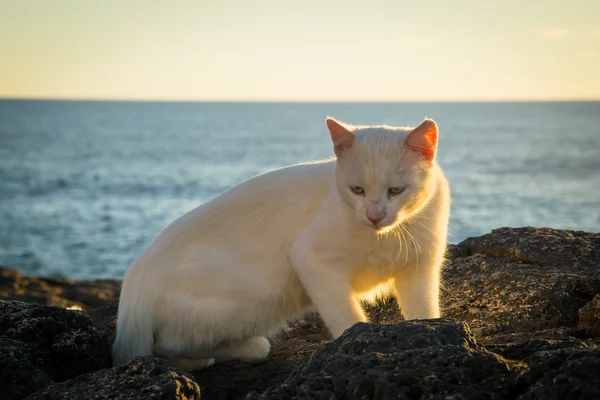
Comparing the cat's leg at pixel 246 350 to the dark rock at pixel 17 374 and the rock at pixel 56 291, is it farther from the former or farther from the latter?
the rock at pixel 56 291

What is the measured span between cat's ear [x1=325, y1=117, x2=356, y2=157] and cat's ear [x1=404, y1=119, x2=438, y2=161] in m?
0.33

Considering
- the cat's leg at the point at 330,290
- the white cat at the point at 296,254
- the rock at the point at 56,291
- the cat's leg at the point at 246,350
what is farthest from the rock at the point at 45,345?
the rock at the point at 56,291

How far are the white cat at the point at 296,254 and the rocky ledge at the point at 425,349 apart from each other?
27 centimetres

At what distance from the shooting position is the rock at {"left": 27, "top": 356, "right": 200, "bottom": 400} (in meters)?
2.97

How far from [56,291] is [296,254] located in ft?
24.9

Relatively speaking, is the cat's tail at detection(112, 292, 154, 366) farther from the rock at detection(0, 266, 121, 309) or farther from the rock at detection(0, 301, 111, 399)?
the rock at detection(0, 266, 121, 309)

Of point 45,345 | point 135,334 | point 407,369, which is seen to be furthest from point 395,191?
point 45,345

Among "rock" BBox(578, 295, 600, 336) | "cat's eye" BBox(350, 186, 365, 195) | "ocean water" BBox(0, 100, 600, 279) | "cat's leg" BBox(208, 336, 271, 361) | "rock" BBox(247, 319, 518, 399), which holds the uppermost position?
"cat's eye" BBox(350, 186, 365, 195)

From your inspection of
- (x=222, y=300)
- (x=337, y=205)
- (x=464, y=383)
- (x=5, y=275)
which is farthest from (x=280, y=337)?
(x=5, y=275)

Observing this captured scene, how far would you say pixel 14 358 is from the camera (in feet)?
11.7

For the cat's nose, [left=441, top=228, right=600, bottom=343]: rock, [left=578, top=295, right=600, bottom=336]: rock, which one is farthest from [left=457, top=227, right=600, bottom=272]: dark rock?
the cat's nose

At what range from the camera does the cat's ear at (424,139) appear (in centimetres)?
403

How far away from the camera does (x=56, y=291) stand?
10898 mm

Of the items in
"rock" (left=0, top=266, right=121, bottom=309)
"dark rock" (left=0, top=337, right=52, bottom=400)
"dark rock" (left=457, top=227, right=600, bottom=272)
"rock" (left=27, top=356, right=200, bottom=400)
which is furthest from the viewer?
"rock" (left=0, top=266, right=121, bottom=309)
